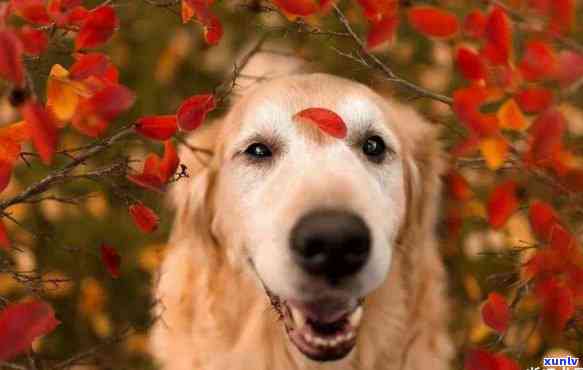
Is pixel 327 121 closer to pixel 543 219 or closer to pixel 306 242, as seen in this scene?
pixel 306 242

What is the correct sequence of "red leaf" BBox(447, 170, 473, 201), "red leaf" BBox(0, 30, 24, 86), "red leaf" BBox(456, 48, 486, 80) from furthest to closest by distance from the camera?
"red leaf" BBox(447, 170, 473, 201) → "red leaf" BBox(456, 48, 486, 80) → "red leaf" BBox(0, 30, 24, 86)

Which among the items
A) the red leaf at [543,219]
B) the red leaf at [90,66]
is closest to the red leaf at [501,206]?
the red leaf at [543,219]

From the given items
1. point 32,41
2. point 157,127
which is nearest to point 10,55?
point 32,41

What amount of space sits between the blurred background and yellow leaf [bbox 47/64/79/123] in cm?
131

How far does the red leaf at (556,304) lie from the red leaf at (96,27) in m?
1.69

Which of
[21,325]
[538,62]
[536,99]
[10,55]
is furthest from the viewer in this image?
[536,99]

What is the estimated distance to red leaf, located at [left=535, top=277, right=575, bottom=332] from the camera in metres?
2.33

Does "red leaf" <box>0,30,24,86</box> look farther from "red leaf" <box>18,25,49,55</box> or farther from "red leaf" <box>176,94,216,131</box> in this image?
"red leaf" <box>176,94,216,131</box>

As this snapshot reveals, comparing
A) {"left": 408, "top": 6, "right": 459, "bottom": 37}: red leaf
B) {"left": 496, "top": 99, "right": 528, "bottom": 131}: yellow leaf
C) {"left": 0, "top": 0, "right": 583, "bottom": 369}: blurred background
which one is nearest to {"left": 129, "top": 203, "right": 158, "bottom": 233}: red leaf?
{"left": 0, "top": 0, "right": 583, "bottom": 369}: blurred background

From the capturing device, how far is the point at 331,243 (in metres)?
2.25

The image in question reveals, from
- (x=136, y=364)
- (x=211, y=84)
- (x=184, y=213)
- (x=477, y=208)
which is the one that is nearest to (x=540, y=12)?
(x=477, y=208)

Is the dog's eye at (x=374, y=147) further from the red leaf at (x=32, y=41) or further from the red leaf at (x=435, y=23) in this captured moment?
the red leaf at (x=32, y=41)

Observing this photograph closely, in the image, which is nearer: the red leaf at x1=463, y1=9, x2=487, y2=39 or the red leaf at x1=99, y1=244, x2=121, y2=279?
the red leaf at x1=463, y1=9, x2=487, y2=39

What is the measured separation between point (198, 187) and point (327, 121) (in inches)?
35.5
